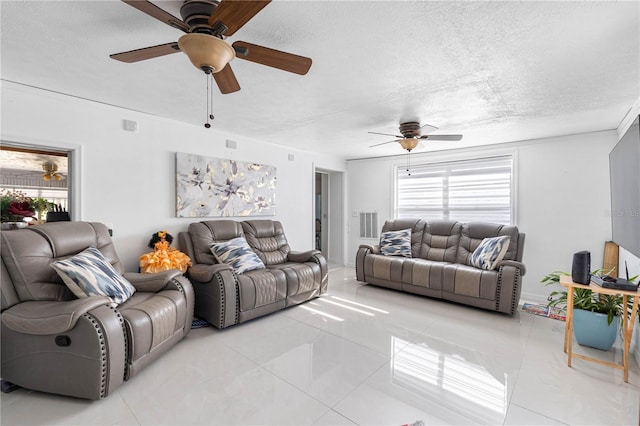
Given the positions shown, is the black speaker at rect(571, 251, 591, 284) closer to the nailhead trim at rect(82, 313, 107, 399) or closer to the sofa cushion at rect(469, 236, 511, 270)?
the sofa cushion at rect(469, 236, 511, 270)

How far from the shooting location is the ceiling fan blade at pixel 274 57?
5.11ft

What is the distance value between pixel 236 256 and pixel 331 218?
3.31 metres

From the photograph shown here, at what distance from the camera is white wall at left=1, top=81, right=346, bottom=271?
2574 millimetres

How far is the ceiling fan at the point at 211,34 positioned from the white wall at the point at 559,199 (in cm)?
406

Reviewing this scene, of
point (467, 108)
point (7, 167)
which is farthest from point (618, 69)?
point (7, 167)

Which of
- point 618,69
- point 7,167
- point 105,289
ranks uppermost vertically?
point 618,69

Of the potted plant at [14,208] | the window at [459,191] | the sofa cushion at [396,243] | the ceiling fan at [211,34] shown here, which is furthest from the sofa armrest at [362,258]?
the potted plant at [14,208]

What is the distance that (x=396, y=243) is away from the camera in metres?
4.71

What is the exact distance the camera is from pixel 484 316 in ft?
11.2

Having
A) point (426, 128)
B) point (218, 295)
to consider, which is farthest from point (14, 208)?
point (426, 128)

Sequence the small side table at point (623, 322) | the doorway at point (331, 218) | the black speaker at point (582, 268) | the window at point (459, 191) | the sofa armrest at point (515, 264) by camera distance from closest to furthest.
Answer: the small side table at point (623, 322) → the black speaker at point (582, 268) → the sofa armrest at point (515, 264) → the window at point (459, 191) → the doorway at point (331, 218)

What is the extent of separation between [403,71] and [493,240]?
272cm

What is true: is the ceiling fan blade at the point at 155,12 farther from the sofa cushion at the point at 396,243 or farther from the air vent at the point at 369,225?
the air vent at the point at 369,225

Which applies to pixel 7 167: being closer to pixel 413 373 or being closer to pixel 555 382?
pixel 413 373
